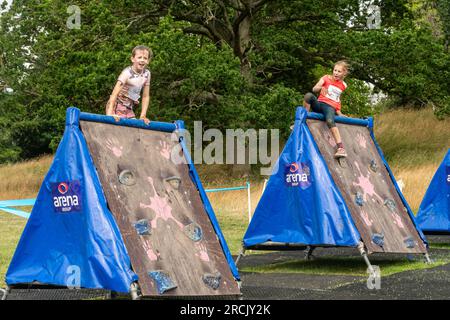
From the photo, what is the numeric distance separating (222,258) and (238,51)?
2348 cm

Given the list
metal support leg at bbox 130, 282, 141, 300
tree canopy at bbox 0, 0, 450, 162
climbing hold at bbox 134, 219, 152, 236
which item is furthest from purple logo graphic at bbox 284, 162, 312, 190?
tree canopy at bbox 0, 0, 450, 162

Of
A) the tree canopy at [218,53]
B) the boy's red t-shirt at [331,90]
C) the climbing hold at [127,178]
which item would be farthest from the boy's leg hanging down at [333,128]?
the tree canopy at [218,53]

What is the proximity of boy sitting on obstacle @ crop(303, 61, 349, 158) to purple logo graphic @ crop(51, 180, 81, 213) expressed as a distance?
423 centimetres

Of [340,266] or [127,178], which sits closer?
[127,178]

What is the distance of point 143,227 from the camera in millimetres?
7156

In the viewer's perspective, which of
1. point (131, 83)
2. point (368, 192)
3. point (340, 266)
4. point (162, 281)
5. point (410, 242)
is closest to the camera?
point (162, 281)

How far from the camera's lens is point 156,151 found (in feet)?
25.8

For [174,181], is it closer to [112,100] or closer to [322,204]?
[112,100]

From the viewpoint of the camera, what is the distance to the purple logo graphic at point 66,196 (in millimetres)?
7059

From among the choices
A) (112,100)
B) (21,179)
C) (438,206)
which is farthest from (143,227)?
(21,179)

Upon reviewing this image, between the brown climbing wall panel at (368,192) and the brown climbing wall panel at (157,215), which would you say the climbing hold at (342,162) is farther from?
the brown climbing wall panel at (157,215)

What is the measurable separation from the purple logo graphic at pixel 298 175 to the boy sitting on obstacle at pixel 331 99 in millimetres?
537

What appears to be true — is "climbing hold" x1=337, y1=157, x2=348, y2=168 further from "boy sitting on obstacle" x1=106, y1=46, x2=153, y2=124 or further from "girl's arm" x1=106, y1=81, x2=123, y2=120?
"girl's arm" x1=106, y1=81, x2=123, y2=120

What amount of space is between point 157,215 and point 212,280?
2.50 ft
